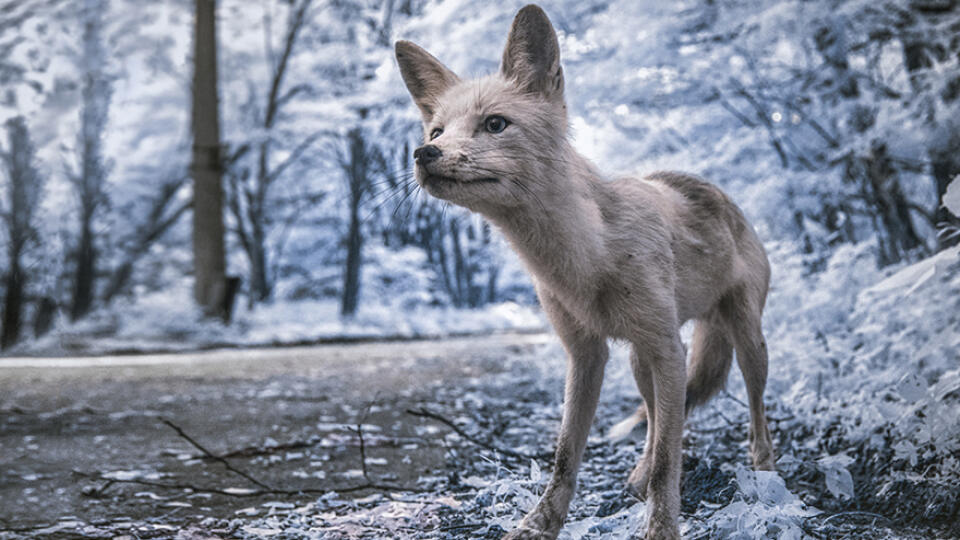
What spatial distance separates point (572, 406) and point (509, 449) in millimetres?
1484

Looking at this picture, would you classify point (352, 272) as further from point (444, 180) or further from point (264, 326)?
point (444, 180)

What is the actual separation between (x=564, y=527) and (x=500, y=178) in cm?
123

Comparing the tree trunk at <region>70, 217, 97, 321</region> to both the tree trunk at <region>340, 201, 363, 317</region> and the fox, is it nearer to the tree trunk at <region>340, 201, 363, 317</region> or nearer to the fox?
the tree trunk at <region>340, 201, 363, 317</region>

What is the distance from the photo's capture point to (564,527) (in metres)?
2.43

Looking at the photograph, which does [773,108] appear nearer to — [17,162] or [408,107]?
[408,107]

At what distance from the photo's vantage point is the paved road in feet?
10.4

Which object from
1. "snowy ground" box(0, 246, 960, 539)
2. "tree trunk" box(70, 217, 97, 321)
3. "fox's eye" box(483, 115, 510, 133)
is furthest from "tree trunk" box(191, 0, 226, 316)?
"fox's eye" box(483, 115, 510, 133)

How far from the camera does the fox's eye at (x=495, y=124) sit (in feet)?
6.87

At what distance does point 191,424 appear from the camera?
503cm

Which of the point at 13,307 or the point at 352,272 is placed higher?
the point at 352,272

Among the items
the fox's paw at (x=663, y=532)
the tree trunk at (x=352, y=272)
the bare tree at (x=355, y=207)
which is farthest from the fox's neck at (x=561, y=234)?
the tree trunk at (x=352, y=272)

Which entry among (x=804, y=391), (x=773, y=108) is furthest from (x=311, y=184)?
(x=804, y=391)

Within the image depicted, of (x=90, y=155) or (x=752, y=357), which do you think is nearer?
(x=752, y=357)

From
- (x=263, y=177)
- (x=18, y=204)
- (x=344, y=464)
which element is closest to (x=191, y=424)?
(x=344, y=464)
